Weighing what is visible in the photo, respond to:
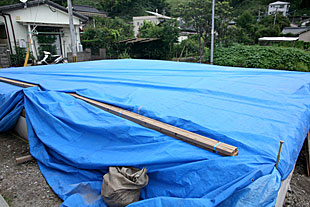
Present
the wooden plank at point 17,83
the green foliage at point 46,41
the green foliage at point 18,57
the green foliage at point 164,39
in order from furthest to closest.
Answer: the green foliage at point 164,39
the green foliage at point 46,41
the green foliage at point 18,57
the wooden plank at point 17,83

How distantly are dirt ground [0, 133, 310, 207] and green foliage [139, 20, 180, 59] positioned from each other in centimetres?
1054

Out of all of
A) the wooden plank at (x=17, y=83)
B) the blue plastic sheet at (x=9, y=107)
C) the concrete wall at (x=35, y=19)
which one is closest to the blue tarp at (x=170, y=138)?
the blue plastic sheet at (x=9, y=107)

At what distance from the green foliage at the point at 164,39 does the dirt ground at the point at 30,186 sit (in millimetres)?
10541

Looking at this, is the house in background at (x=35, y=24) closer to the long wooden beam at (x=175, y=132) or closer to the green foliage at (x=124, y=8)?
the long wooden beam at (x=175, y=132)

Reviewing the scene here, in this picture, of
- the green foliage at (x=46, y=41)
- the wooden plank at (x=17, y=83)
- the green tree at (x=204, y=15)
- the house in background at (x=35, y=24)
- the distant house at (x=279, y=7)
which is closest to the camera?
the wooden plank at (x=17, y=83)

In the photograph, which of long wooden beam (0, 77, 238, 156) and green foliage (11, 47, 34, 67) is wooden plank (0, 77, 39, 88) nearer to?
long wooden beam (0, 77, 238, 156)

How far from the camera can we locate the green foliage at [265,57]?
8.95 meters

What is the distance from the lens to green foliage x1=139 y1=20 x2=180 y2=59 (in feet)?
39.4

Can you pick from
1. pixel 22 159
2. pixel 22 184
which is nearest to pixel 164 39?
pixel 22 159

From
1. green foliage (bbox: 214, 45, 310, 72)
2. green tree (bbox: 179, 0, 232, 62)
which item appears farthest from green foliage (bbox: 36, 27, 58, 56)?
green foliage (bbox: 214, 45, 310, 72)

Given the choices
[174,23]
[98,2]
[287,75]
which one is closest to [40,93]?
[287,75]

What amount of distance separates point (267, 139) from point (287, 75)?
2524mm

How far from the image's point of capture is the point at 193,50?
44.4ft

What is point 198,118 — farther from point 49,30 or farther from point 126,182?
point 49,30
